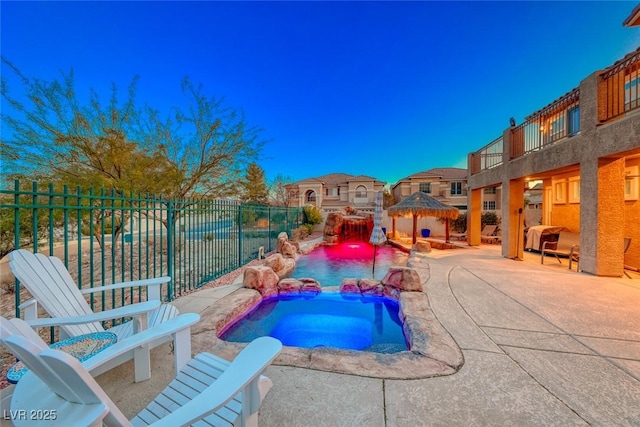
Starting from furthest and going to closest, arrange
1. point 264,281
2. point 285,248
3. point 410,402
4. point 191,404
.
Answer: point 285,248, point 264,281, point 410,402, point 191,404

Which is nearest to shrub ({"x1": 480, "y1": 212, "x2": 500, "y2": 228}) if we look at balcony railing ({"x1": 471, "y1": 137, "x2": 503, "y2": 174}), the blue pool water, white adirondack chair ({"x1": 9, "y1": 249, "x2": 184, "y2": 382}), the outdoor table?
balcony railing ({"x1": 471, "y1": 137, "x2": 503, "y2": 174})

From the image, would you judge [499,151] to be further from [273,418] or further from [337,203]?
[337,203]

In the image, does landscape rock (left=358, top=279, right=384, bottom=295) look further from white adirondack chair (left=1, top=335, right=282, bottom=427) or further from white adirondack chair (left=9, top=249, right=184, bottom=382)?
white adirondack chair (left=1, top=335, right=282, bottom=427)

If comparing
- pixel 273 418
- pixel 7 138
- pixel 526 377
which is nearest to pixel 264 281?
pixel 273 418

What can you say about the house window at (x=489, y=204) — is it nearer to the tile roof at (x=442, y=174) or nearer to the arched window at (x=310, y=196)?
the tile roof at (x=442, y=174)

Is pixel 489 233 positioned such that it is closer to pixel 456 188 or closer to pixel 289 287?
pixel 289 287

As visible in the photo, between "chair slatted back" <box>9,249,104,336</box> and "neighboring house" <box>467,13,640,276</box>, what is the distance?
29.3ft

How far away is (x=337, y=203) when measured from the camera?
108ft

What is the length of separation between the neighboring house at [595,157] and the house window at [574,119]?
0.06 ft

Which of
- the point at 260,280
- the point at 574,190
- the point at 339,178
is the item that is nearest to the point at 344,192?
the point at 339,178

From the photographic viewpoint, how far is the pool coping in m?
2.41

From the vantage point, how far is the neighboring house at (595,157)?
17.1 feet

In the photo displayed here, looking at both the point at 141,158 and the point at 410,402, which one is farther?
the point at 141,158

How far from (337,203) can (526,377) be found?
101ft
